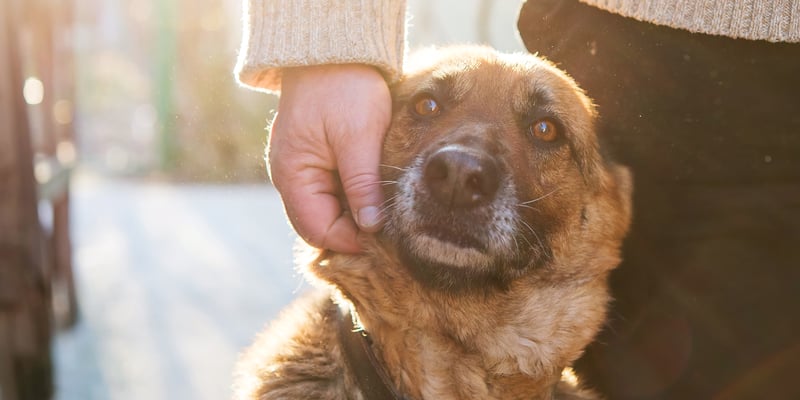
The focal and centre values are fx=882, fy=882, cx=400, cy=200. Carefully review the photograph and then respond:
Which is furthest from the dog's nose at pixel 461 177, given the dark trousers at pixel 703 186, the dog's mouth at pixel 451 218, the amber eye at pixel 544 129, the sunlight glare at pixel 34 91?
the sunlight glare at pixel 34 91

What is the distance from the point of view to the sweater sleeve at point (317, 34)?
2.15 m

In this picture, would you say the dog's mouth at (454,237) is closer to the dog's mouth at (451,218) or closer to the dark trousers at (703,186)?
the dog's mouth at (451,218)

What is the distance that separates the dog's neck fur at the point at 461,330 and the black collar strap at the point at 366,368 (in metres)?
0.05

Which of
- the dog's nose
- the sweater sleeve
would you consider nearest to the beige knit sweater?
the sweater sleeve

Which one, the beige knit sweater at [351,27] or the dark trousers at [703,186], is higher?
the beige knit sweater at [351,27]

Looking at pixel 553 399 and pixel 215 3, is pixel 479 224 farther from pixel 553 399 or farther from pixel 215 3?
pixel 215 3

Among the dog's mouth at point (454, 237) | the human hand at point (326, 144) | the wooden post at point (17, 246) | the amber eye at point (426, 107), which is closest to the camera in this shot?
the human hand at point (326, 144)

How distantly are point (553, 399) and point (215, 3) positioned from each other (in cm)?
1170

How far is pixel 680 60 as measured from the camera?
7.89 ft

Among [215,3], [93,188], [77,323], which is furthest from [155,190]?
[77,323]

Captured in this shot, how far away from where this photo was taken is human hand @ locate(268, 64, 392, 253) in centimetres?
213

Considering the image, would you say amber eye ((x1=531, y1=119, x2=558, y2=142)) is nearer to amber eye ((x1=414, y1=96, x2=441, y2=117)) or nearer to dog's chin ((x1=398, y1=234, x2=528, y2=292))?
amber eye ((x1=414, y1=96, x2=441, y2=117))

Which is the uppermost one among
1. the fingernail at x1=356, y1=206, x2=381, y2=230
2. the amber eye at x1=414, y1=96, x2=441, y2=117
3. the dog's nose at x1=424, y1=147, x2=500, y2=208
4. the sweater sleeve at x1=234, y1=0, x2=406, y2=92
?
the sweater sleeve at x1=234, y1=0, x2=406, y2=92

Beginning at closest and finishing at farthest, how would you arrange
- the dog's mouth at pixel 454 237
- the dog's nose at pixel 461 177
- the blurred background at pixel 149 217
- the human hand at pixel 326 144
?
the human hand at pixel 326 144 → the dog's nose at pixel 461 177 → the dog's mouth at pixel 454 237 → the blurred background at pixel 149 217
